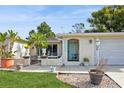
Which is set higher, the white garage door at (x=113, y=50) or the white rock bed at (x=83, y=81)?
the white garage door at (x=113, y=50)

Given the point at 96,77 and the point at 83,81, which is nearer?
the point at 96,77

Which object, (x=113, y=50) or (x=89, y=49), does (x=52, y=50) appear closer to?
(x=89, y=49)

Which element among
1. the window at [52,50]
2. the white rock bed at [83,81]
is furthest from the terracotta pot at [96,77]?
the window at [52,50]

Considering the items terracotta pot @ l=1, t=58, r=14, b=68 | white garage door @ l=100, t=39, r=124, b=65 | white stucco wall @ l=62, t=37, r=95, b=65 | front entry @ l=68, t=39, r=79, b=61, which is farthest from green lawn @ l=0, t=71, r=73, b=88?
white garage door @ l=100, t=39, r=124, b=65

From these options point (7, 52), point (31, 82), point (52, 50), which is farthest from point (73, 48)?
point (52, 50)

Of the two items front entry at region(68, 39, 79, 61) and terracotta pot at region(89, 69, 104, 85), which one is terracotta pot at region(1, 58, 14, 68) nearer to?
front entry at region(68, 39, 79, 61)

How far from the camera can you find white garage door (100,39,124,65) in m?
21.7

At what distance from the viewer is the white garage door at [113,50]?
21.7 m

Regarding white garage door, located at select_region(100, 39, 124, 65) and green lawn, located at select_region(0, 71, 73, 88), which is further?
white garage door, located at select_region(100, 39, 124, 65)

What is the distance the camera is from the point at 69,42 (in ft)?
72.1

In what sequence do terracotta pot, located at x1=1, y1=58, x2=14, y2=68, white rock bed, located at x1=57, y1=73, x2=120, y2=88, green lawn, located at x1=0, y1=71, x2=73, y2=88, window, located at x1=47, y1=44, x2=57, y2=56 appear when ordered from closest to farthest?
1. green lawn, located at x1=0, y1=71, x2=73, y2=88
2. white rock bed, located at x1=57, y1=73, x2=120, y2=88
3. terracotta pot, located at x1=1, y1=58, x2=14, y2=68
4. window, located at x1=47, y1=44, x2=57, y2=56

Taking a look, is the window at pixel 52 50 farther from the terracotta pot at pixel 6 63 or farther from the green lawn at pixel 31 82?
the green lawn at pixel 31 82

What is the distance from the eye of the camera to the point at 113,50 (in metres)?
21.8

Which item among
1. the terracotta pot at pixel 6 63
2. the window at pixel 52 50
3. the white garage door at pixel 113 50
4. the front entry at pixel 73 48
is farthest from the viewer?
the window at pixel 52 50
